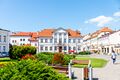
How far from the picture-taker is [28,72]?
6.63 meters

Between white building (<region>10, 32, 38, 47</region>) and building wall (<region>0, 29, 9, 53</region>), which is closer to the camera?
building wall (<region>0, 29, 9, 53</region>)

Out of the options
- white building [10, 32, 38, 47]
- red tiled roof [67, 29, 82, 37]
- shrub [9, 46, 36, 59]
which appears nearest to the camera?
shrub [9, 46, 36, 59]

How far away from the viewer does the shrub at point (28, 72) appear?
21.5 ft

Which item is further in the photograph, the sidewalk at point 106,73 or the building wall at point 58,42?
the building wall at point 58,42

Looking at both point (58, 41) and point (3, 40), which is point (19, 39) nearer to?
point (58, 41)

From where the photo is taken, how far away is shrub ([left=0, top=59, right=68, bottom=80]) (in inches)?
258

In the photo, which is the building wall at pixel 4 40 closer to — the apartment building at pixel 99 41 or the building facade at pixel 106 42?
the building facade at pixel 106 42

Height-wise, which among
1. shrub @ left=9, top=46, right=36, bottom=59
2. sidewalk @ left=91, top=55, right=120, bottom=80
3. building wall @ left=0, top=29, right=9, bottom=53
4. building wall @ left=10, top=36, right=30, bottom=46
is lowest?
sidewalk @ left=91, top=55, right=120, bottom=80

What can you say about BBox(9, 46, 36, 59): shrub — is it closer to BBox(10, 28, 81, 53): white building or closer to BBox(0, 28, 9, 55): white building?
BBox(0, 28, 9, 55): white building

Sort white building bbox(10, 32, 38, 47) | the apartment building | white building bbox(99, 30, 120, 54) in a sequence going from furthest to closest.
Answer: white building bbox(10, 32, 38, 47)
the apartment building
white building bbox(99, 30, 120, 54)

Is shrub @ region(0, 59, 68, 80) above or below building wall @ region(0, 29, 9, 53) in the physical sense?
below

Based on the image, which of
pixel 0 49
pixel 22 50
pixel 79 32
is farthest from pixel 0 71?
pixel 79 32

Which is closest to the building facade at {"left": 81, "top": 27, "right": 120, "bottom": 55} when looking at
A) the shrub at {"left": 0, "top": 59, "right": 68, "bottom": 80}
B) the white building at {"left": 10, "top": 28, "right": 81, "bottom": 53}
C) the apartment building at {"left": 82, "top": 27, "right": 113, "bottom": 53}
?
the apartment building at {"left": 82, "top": 27, "right": 113, "bottom": 53}

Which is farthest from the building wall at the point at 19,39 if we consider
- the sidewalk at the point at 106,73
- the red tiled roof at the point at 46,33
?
the sidewalk at the point at 106,73
